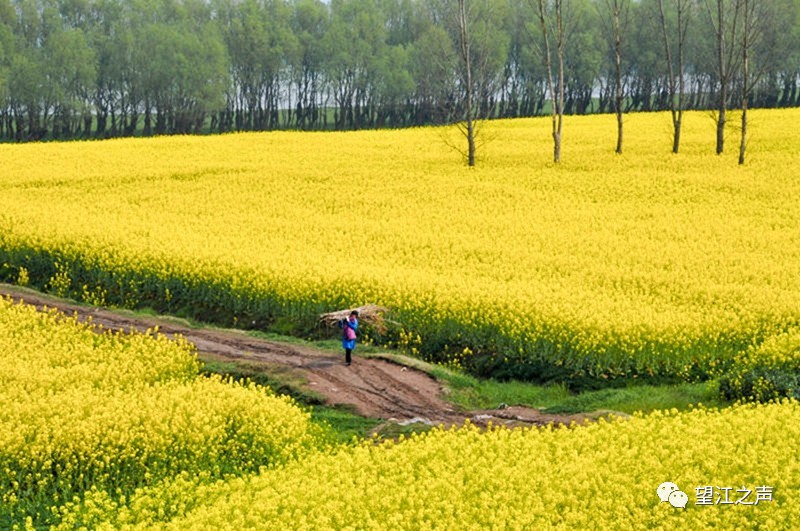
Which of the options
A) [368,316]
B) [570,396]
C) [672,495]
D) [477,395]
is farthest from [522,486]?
[368,316]

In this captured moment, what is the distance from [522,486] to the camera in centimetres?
1381

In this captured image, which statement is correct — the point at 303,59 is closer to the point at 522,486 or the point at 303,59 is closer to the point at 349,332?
the point at 349,332

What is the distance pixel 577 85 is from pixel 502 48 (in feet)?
37.4

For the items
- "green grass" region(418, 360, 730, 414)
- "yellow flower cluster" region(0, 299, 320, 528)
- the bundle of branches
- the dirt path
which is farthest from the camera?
the bundle of branches

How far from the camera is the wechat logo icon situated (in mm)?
13133

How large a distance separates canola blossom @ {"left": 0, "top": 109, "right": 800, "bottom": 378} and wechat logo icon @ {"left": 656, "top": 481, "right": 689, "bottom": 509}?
28.7 ft

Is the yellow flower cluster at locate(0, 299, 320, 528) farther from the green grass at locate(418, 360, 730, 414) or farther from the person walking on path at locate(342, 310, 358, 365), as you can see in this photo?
the green grass at locate(418, 360, 730, 414)

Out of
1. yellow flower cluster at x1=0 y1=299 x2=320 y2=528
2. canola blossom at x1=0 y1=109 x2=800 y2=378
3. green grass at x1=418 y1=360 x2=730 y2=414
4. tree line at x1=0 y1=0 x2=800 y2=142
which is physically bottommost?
green grass at x1=418 y1=360 x2=730 y2=414

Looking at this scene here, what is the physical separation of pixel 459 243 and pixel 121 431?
55.7 feet

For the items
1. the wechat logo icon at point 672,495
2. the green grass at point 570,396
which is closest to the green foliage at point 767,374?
the green grass at point 570,396

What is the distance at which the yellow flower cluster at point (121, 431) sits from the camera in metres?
15.8

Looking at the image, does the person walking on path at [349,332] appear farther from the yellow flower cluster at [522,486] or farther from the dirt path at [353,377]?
the yellow flower cluster at [522,486]

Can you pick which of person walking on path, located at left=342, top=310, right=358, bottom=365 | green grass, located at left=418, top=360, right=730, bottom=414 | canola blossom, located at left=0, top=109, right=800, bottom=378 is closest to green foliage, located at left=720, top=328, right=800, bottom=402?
green grass, located at left=418, top=360, right=730, bottom=414

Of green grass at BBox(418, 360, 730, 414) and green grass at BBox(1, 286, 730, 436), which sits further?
green grass at BBox(418, 360, 730, 414)
